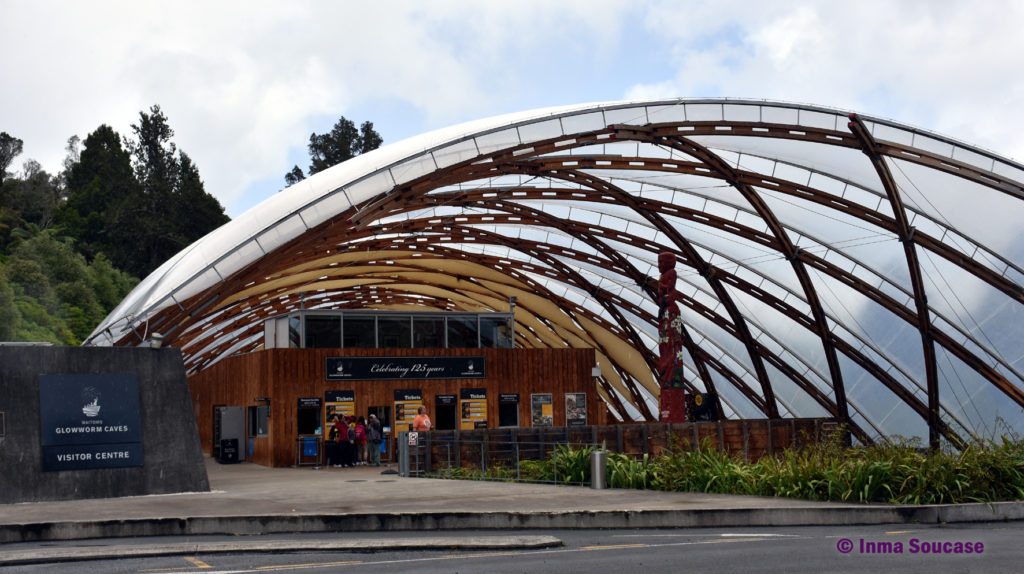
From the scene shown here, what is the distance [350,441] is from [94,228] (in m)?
82.0

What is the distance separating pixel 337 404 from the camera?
A: 39.1 m

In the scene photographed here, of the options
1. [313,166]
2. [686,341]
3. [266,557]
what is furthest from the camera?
[313,166]

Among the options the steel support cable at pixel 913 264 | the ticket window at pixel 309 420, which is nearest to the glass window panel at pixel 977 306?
the steel support cable at pixel 913 264

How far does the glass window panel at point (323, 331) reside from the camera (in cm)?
4181

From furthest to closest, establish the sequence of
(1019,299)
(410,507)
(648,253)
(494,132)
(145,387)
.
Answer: (648,253), (1019,299), (494,132), (145,387), (410,507)

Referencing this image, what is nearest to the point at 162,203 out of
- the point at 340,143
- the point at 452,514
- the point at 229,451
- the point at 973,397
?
the point at 340,143

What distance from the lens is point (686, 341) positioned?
55.2 metres

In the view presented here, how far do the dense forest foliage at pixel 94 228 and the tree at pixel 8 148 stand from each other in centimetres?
1074

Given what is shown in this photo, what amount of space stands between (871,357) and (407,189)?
2215cm

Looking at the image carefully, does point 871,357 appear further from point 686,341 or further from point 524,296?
point 524,296

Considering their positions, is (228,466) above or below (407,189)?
below

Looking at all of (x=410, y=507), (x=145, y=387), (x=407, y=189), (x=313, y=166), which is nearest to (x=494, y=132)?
(x=407, y=189)

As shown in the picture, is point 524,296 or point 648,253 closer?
point 648,253

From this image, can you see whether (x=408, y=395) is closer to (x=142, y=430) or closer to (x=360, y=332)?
(x=360, y=332)
